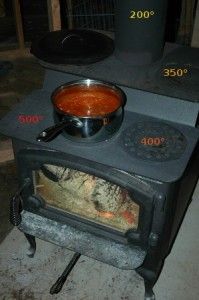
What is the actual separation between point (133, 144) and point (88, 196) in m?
0.46

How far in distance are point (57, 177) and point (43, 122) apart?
0.33 m

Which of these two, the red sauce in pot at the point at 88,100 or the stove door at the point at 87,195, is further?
the red sauce in pot at the point at 88,100

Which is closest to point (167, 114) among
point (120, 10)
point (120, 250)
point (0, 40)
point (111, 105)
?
point (111, 105)

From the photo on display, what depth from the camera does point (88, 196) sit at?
7.24 ft

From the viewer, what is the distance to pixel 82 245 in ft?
7.45

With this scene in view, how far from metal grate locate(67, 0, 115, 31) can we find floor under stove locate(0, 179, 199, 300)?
368 centimetres

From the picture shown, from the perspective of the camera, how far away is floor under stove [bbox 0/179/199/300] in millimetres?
2514

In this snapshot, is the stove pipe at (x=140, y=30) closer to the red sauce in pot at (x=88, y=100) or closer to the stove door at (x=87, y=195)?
the red sauce in pot at (x=88, y=100)

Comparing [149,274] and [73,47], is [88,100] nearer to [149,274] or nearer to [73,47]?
[73,47]

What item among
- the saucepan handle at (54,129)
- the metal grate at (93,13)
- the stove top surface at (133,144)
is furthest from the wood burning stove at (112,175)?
the metal grate at (93,13)

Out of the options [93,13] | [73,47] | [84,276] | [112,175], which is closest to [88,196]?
[112,175]

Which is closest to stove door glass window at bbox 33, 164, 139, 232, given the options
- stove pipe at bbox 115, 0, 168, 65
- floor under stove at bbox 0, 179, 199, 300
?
floor under stove at bbox 0, 179, 199, 300

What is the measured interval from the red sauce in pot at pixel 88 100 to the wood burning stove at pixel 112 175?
Result: 0.28 feet

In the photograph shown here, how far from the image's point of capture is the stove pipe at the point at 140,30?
2.08 meters
